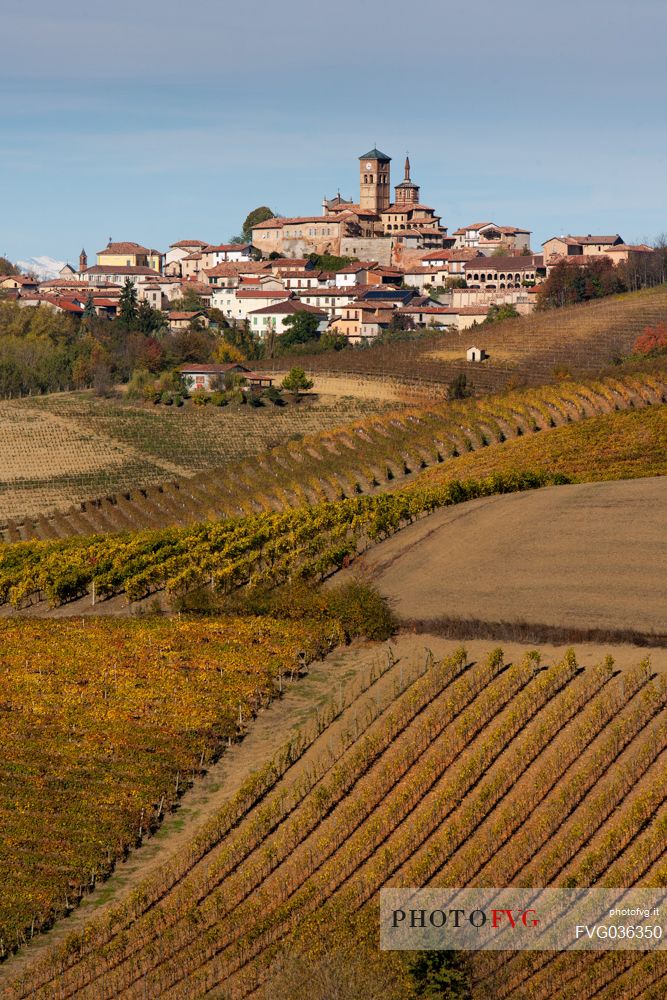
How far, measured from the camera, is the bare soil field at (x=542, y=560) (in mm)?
36500

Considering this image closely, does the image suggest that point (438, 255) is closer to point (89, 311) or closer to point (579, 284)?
point (579, 284)

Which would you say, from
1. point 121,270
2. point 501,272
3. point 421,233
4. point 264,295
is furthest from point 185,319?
point 121,270

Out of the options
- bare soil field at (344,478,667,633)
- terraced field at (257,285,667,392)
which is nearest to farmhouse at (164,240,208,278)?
terraced field at (257,285,667,392)

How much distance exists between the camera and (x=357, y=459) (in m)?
61.4

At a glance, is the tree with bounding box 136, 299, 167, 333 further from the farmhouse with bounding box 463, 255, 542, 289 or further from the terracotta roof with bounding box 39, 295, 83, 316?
the farmhouse with bounding box 463, 255, 542, 289

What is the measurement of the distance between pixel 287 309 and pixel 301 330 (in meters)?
6.37

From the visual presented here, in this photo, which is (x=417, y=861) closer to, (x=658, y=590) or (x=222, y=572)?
(x=658, y=590)

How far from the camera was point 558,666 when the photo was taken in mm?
32375

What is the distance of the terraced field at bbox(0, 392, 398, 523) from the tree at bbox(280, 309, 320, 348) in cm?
3085

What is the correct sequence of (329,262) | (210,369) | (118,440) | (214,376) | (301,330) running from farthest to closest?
(329,262) → (301,330) → (210,369) → (214,376) → (118,440)

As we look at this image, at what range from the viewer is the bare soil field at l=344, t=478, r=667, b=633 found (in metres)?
36.5

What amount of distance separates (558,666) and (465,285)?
4270 inches

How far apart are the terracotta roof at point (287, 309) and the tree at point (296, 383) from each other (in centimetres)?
3647
